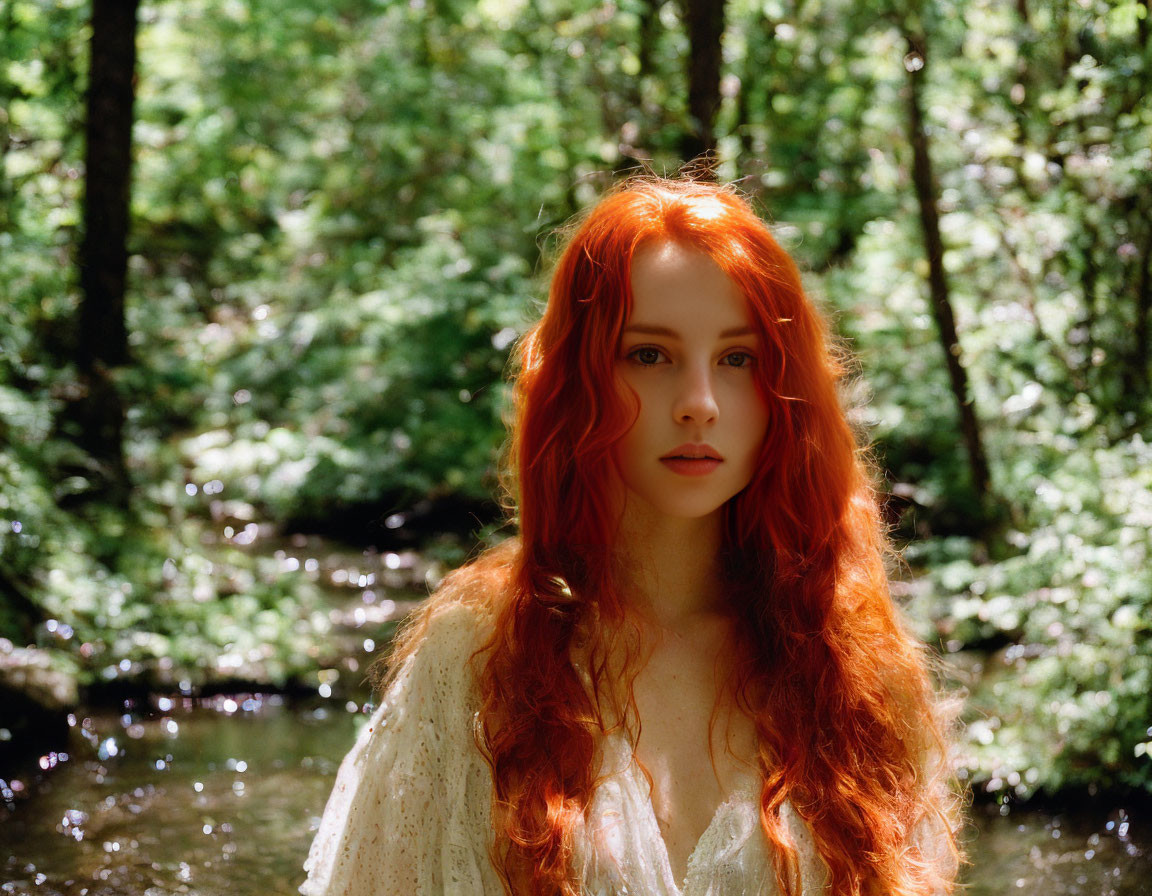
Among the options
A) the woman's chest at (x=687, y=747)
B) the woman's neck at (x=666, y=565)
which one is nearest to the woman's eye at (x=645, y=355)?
the woman's neck at (x=666, y=565)

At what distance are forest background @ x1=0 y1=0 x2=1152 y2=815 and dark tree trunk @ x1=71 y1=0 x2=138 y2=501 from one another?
18 millimetres

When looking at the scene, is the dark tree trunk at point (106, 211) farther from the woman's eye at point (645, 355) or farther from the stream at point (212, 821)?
the woman's eye at point (645, 355)

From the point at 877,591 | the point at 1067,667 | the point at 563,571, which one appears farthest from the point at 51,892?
the point at 1067,667

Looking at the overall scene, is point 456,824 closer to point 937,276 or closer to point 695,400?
point 695,400

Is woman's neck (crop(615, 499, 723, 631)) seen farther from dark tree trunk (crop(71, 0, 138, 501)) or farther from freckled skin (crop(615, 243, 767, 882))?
dark tree trunk (crop(71, 0, 138, 501))

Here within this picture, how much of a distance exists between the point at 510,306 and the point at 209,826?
3018mm

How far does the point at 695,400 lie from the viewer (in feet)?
5.10

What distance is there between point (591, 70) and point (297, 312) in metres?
2.42

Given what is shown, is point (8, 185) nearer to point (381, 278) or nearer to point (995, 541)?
point (381, 278)

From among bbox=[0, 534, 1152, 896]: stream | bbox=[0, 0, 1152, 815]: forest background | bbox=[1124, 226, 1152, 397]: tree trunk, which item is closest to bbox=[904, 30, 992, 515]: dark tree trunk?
bbox=[0, 0, 1152, 815]: forest background

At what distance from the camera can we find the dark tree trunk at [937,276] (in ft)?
16.1

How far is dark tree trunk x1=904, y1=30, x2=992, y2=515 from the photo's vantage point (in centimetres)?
491

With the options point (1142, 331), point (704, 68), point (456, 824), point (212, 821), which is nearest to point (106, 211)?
point (704, 68)

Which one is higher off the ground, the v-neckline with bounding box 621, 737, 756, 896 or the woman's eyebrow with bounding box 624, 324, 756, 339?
the woman's eyebrow with bounding box 624, 324, 756, 339
